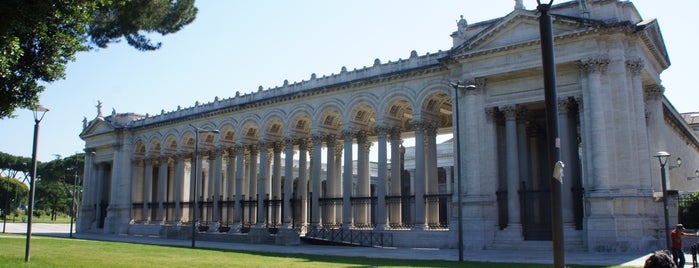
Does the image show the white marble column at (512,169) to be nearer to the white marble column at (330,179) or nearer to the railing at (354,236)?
the railing at (354,236)

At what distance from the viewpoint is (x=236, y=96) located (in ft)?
169

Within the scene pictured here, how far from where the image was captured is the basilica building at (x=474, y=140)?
30.3 metres

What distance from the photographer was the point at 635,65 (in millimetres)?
30984

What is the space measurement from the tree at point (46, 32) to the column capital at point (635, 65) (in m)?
21.7

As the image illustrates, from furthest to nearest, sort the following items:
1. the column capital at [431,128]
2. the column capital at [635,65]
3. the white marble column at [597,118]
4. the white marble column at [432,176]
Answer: the white marble column at [432,176]
the column capital at [431,128]
the column capital at [635,65]
the white marble column at [597,118]

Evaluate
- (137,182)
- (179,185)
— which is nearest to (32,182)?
(179,185)

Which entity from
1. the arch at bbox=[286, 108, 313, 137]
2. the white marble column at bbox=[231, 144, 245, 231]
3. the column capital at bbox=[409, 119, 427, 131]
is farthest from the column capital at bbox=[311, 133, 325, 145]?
the column capital at bbox=[409, 119, 427, 131]

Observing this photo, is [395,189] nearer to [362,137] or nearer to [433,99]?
[362,137]

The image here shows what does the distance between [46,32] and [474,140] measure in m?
22.8

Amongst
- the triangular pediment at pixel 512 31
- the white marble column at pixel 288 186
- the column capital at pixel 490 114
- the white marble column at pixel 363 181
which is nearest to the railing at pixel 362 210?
the white marble column at pixel 363 181

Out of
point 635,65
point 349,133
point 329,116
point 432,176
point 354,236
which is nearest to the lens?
point 635,65

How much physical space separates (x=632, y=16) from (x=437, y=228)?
1612 cm

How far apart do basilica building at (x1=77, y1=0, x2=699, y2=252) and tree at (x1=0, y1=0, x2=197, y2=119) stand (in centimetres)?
1344

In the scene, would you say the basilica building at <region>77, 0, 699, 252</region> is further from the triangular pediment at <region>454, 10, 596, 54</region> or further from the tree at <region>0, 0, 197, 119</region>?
the tree at <region>0, 0, 197, 119</region>
